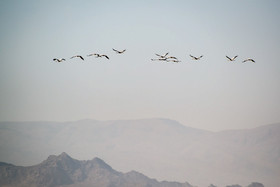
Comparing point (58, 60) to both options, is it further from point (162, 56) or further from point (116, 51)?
point (162, 56)

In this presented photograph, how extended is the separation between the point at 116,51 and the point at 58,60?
606 inches

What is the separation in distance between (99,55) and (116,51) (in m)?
5.03

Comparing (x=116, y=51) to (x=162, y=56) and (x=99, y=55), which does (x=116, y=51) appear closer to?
(x=99, y=55)

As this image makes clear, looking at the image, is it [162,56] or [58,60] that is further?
[162,56]

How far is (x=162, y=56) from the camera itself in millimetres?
98938

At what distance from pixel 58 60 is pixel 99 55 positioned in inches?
444

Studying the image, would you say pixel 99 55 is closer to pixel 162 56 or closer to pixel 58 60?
pixel 58 60

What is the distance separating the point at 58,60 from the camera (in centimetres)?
9162

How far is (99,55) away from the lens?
8950 cm

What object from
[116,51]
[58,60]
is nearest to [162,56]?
[116,51]

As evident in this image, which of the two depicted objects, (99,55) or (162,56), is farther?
(162,56)

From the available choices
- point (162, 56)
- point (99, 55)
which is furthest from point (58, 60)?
point (162, 56)
